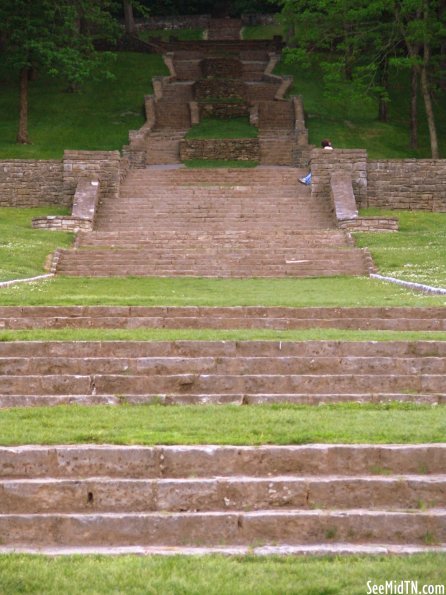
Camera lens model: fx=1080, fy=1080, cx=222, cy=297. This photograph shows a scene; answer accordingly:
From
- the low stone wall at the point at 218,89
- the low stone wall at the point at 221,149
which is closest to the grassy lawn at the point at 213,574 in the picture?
the low stone wall at the point at 221,149

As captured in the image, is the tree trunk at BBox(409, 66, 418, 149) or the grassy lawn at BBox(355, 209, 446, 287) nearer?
the grassy lawn at BBox(355, 209, 446, 287)

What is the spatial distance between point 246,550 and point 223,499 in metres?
0.68

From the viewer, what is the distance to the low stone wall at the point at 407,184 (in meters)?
29.6

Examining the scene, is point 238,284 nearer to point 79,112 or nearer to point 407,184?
point 407,184

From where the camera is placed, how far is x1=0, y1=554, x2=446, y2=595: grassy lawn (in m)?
6.59

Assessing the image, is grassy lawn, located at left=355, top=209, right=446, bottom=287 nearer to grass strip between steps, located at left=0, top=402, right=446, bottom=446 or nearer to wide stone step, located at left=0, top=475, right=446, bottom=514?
grass strip between steps, located at left=0, top=402, right=446, bottom=446

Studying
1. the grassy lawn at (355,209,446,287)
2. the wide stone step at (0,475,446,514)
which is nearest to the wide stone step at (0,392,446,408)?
the wide stone step at (0,475,446,514)

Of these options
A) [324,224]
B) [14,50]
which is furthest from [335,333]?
[14,50]

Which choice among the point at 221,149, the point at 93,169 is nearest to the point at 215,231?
Answer: the point at 93,169

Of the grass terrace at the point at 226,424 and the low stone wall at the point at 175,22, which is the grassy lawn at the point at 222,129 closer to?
the low stone wall at the point at 175,22

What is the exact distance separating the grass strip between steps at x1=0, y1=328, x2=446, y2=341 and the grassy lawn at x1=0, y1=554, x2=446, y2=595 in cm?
543

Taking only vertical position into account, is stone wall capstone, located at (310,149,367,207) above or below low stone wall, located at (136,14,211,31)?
above

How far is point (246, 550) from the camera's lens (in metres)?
7.39

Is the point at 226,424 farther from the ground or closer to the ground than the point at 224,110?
farther from the ground
